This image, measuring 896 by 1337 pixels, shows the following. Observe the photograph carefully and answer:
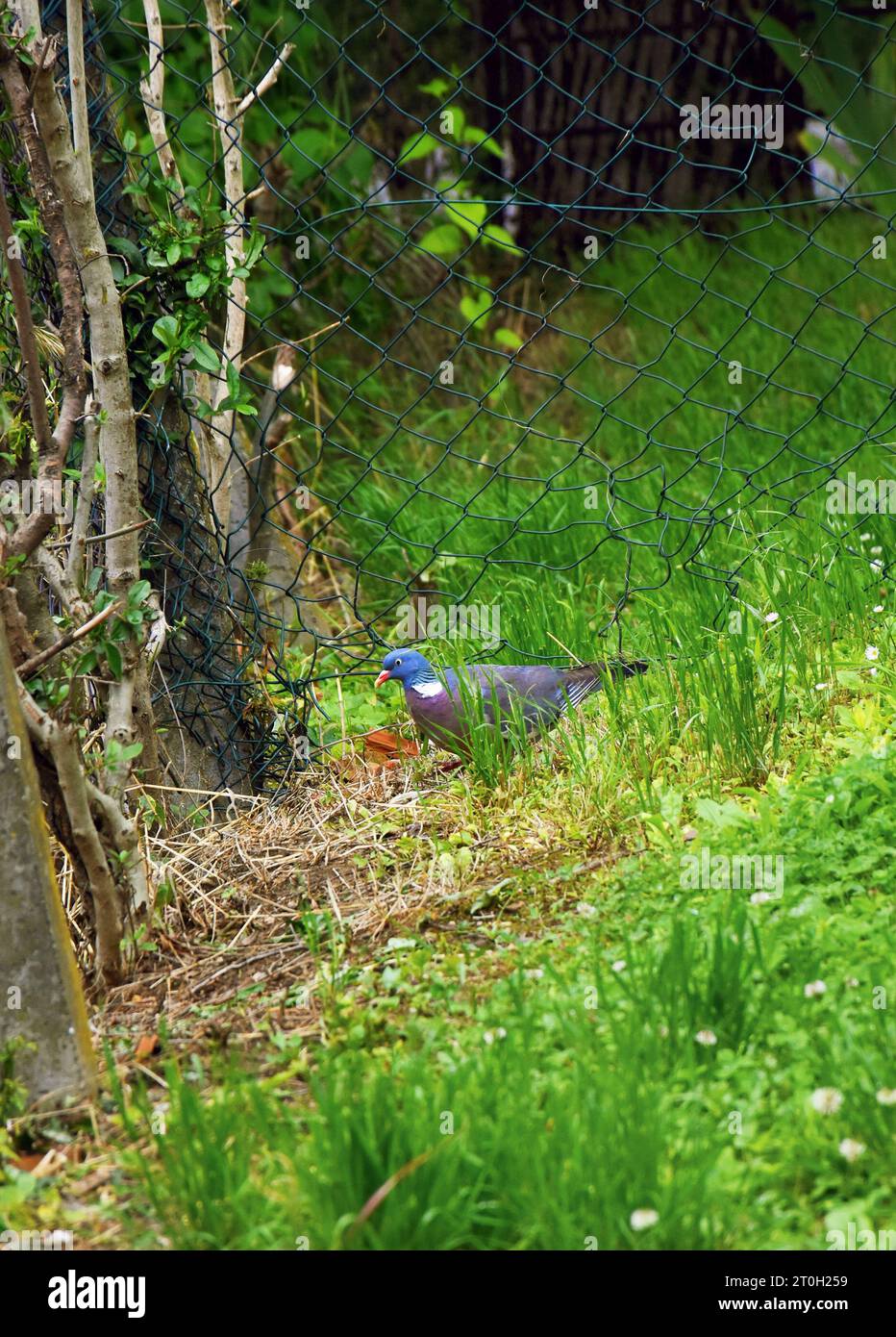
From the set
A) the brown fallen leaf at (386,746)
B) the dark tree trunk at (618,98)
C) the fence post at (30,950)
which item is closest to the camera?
the fence post at (30,950)

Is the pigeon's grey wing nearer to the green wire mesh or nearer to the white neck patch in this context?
the white neck patch

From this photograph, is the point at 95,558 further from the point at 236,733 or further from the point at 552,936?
the point at 552,936

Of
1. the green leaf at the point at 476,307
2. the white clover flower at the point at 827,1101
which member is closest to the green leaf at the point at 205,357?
the green leaf at the point at 476,307

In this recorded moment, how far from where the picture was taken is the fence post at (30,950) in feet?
7.14

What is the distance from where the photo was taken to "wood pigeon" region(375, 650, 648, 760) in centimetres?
320

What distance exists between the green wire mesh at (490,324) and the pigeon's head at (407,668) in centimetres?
22

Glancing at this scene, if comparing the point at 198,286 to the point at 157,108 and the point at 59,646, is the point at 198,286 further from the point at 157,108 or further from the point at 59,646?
the point at 59,646

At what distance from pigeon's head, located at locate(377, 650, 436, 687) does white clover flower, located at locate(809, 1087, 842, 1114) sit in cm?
169

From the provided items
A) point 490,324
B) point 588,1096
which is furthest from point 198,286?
point 490,324

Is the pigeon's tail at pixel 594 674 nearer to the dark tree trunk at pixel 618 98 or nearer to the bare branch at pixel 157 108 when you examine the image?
the bare branch at pixel 157 108

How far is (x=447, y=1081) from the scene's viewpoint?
194 cm

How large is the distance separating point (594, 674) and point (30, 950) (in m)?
1.58

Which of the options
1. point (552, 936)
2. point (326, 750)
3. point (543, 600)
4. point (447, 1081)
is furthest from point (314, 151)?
point (447, 1081)

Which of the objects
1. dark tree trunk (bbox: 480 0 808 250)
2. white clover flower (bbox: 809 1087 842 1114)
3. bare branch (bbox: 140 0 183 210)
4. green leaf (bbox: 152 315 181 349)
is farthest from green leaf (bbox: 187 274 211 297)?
dark tree trunk (bbox: 480 0 808 250)
